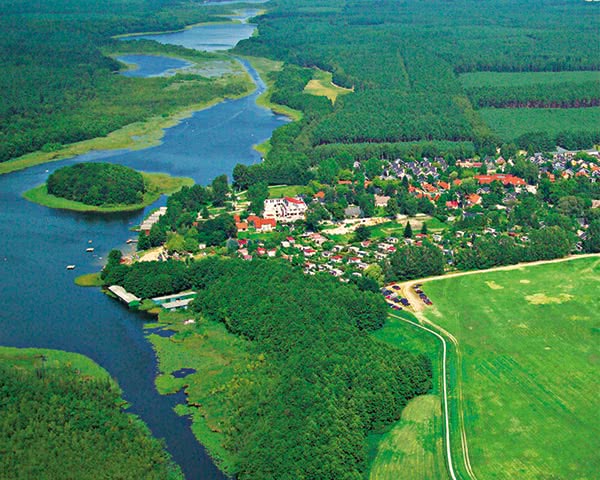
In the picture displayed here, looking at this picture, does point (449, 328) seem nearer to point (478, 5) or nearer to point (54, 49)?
point (54, 49)

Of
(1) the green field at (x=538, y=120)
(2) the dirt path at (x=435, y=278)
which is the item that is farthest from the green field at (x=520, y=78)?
(2) the dirt path at (x=435, y=278)

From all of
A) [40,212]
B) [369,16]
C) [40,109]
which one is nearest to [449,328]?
[40,212]

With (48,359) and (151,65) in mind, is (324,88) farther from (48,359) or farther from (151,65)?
(48,359)

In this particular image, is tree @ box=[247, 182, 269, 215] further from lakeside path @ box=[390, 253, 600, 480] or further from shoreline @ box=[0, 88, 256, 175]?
shoreline @ box=[0, 88, 256, 175]

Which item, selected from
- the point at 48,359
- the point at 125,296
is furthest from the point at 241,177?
the point at 48,359

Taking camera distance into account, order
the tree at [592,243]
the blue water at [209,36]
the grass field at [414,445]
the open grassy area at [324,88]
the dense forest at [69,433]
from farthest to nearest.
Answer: the blue water at [209,36] → the open grassy area at [324,88] → the tree at [592,243] → the grass field at [414,445] → the dense forest at [69,433]

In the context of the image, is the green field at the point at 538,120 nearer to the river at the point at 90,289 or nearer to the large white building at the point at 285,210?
the river at the point at 90,289
